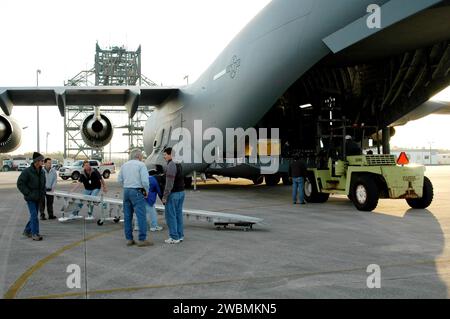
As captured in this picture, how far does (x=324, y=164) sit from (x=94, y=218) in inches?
277

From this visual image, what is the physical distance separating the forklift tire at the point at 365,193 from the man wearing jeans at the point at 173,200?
5.66m

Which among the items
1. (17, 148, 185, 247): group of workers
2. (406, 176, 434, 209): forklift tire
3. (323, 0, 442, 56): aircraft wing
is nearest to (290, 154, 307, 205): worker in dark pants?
(406, 176, 434, 209): forklift tire

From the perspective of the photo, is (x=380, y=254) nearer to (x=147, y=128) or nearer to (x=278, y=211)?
(x=278, y=211)

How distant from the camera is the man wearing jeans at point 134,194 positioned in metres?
7.55

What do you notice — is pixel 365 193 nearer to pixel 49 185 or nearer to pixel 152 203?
pixel 152 203

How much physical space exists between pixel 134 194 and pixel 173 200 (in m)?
0.66

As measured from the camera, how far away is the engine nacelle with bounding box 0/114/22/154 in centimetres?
2102

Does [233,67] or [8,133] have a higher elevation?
[233,67]

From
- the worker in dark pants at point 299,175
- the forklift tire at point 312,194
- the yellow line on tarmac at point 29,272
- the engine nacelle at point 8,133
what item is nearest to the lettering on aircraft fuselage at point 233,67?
the worker in dark pants at point 299,175

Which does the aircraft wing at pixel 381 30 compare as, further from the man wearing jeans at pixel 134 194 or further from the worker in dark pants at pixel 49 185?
the worker in dark pants at pixel 49 185

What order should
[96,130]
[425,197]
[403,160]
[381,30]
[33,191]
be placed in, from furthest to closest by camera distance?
[96,130] < [425,197] < [403,160] < [381,30] < [33,191]

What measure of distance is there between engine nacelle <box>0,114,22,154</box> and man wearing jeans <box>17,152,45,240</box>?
557 inches

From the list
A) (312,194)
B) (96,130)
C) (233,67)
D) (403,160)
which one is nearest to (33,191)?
(233,67)

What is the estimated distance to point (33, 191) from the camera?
26.9ft
